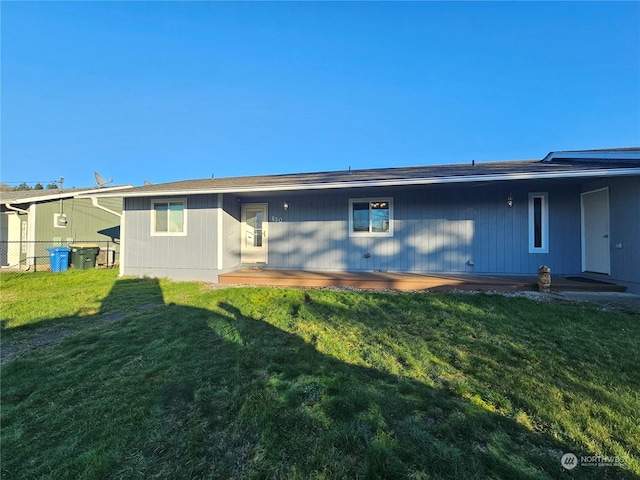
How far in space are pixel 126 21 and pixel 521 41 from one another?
14.7 metres

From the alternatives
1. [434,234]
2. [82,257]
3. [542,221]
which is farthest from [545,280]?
[82,257]

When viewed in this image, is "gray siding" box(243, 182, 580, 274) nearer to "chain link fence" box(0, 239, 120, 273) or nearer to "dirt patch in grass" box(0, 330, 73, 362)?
"dirt patch in grass" box(0, 330, 73, 362)

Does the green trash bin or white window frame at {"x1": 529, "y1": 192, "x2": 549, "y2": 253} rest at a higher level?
white window frame at {"x1": 529, "y1": 192, "x2": 549, "y2": 253}

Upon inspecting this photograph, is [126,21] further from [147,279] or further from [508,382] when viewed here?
[508,382]

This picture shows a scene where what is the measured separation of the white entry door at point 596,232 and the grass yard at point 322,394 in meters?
2.95

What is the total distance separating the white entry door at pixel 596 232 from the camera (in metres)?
6.45

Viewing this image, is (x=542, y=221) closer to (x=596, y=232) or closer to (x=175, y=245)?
(x=596, y=232)

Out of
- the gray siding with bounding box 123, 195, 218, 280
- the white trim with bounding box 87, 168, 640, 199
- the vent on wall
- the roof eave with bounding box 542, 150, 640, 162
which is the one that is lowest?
→ the gray siding with bounding box 123, 195, 218, 280

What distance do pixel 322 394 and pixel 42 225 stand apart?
593 inches

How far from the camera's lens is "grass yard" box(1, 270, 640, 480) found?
168cm

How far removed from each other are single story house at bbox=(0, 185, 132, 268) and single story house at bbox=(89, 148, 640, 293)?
439cm

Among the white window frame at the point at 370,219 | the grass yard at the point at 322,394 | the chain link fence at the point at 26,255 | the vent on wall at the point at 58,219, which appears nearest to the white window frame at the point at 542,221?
the grass yard at the point at 322,394

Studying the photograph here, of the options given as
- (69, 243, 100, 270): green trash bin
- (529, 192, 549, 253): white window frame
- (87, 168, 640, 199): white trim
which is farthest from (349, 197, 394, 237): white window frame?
(69, 243, 100, 270): green trash bin

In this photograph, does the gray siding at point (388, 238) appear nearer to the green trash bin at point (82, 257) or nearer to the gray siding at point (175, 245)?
the gray siding at point (175, 245)
